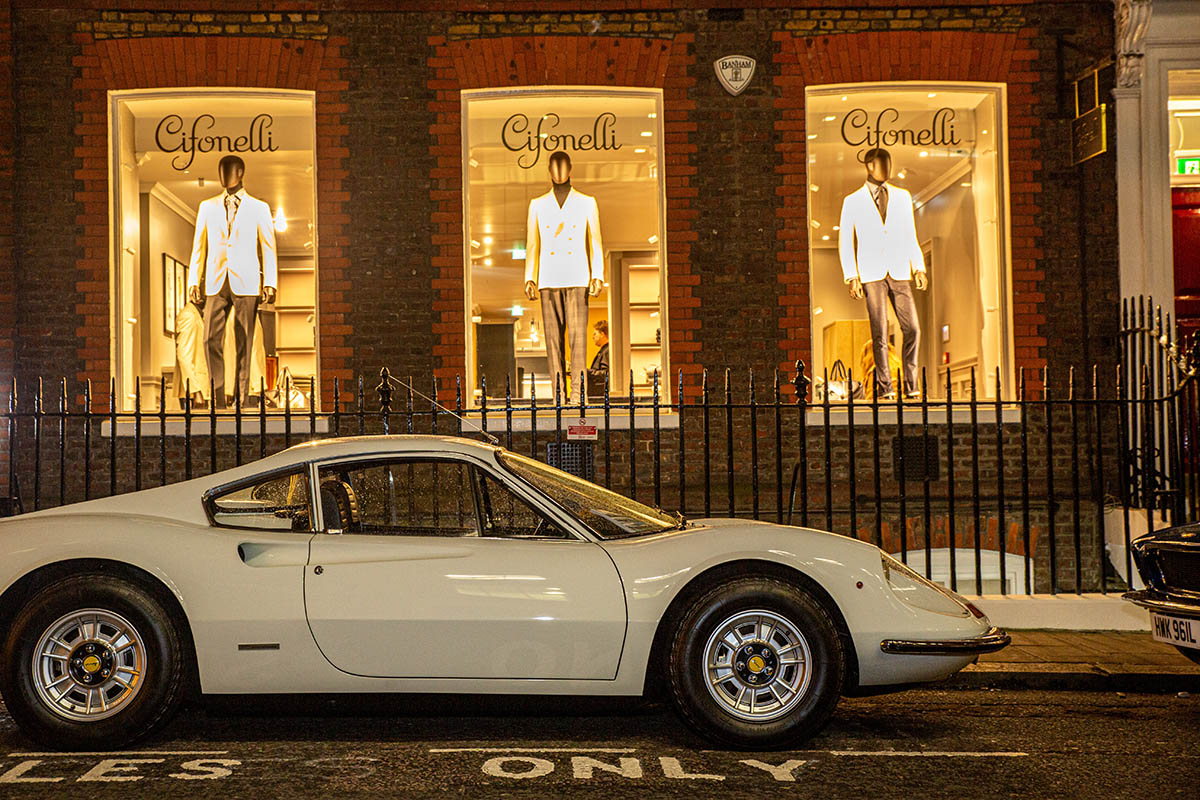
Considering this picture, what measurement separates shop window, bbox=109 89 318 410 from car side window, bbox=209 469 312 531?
529 cm

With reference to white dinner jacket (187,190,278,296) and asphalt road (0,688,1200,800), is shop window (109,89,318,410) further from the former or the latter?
asphalt road (0,688,1200,800)

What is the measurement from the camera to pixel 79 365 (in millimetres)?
10266

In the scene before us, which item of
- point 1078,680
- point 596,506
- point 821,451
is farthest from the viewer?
point 821,451

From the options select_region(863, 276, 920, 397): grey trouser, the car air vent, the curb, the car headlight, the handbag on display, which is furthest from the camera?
select_region(863, 276, 920, 397): grey trouser

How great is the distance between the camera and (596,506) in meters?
5.49

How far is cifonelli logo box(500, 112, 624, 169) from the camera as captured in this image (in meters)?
10.7

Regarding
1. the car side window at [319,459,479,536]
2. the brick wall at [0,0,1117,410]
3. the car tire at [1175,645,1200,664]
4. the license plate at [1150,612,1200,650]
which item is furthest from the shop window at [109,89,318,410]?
the car tire at [1175,645,1200,664]

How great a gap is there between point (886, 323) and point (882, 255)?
62 centimetres

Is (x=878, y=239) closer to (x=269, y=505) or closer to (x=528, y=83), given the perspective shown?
(x=528, y=83)

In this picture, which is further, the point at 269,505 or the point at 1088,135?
the point at 1088,135

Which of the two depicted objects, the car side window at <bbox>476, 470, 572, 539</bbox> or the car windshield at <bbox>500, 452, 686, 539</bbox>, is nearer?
the car side window at <bbox>476, 470, 572, 539</bbox>

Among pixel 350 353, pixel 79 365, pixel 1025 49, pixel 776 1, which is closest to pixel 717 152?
pixel 776 1

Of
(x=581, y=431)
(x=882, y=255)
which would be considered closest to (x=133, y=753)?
(x=581, y=431)

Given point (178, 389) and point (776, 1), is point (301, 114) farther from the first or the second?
point (776, 1)
